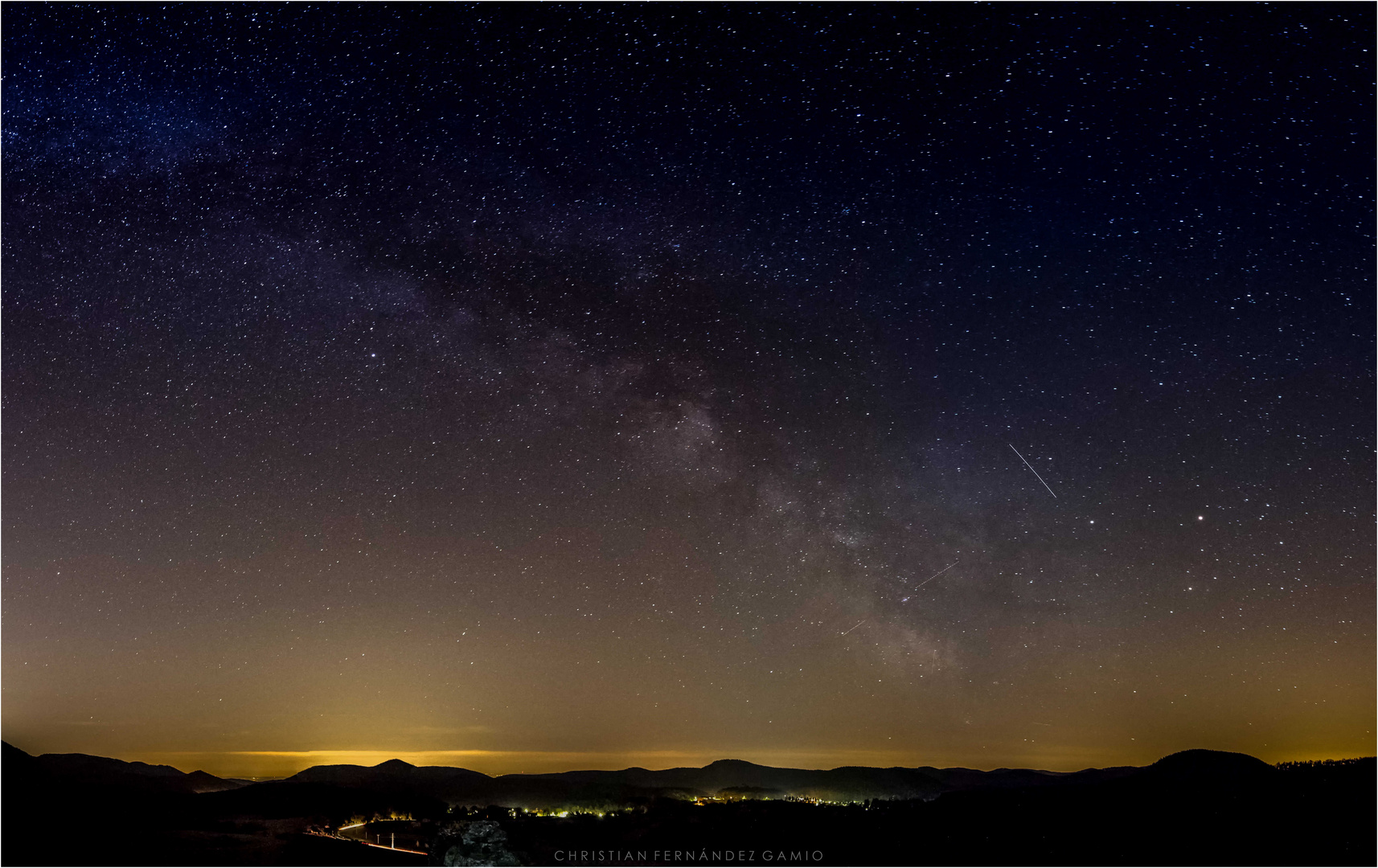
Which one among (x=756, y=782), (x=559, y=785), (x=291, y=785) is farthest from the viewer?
(x=756, y=782)

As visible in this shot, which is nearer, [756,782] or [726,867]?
[726,867]

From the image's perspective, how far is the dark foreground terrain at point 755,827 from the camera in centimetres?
4972

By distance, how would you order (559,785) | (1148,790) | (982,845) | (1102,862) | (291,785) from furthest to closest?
(559,785)
(291,785)
(1148,790)
(982,845)
(1102,862)

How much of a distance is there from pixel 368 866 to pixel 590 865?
1108cm

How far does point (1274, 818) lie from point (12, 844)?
240ft

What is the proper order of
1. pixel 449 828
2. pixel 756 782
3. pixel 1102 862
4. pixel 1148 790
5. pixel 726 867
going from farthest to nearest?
pixel 756 782, pixel 1148 790, pixel 449 828, pixel 1102 862, pixel 726 867

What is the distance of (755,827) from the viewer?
62156 millimetres

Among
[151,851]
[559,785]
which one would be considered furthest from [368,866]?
[559,785]

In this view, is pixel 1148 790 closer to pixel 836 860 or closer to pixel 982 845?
pixel 982 845

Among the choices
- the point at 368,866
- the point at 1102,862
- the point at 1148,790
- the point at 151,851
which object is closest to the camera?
the point at 368,866

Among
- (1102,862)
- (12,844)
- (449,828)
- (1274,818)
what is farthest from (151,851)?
(1274,818)

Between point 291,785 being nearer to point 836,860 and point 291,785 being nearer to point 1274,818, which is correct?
point 836,860

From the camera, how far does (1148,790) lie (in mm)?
70125

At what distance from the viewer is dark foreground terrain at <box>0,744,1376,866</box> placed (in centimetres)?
4972
